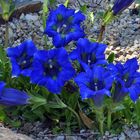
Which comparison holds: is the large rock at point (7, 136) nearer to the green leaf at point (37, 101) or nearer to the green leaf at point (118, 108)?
the green leaf at point (37, 101)

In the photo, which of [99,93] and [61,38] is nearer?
[99,93]

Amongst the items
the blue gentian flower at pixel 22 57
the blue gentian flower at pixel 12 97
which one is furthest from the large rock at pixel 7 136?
the blue gentian flower at pixel 22 57

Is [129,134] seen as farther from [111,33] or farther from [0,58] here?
[111,33]

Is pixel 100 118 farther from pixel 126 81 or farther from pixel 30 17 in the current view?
pixel 30 17

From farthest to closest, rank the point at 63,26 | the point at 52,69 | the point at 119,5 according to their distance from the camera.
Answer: the point at 119,5, the point at 63,26, the point at 52,69

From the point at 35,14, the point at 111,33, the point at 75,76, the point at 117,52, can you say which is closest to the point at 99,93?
the point at 75,76

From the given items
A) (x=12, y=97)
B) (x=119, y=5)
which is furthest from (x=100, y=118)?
(x=119, y=5)

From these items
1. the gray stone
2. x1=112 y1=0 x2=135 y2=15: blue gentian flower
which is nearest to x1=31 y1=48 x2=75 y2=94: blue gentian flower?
x1=112 y1=0 x2=135 y2=15: blue gentian flower
